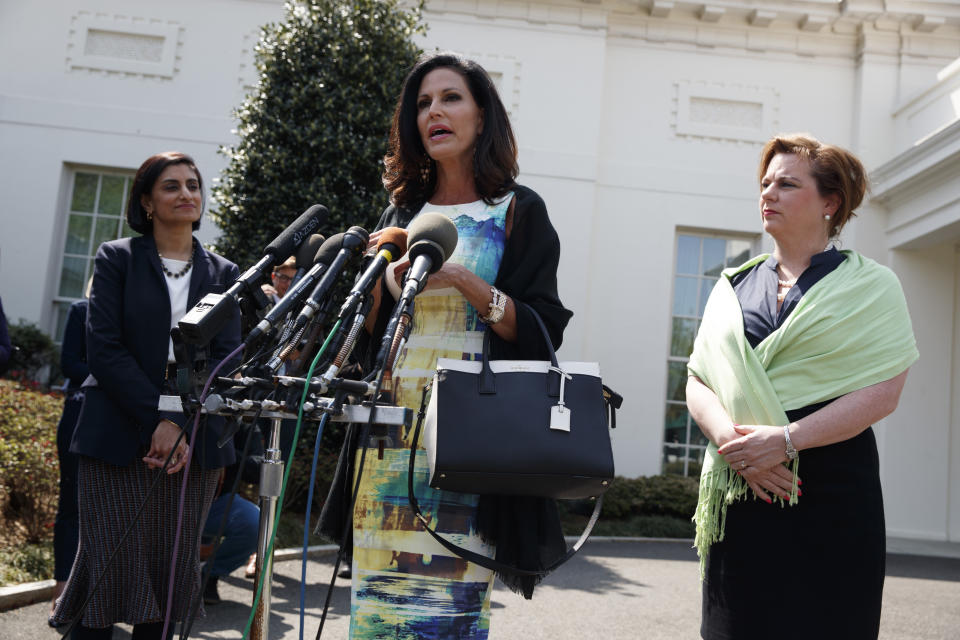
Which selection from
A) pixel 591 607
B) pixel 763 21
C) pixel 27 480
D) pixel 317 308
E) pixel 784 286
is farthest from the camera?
pixel 763 21

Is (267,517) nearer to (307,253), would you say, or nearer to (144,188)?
(307,253)

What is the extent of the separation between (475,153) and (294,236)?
669mm

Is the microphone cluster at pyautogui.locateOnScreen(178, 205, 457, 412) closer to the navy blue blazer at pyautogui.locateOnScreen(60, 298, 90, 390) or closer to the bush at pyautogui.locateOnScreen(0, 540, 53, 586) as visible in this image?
the navy blue blazer at pyautogui.locateOnScreen(60, 298, 90, 390)

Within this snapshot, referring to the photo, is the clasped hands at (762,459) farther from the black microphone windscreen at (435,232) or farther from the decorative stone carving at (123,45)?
the decorative stone carving at (123,45)

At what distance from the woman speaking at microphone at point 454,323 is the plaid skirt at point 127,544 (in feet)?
3.80

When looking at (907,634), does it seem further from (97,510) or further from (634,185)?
(634,185)

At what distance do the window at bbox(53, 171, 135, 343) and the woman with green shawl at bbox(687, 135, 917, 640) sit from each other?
11024 millimetres

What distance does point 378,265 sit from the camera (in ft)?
5.51

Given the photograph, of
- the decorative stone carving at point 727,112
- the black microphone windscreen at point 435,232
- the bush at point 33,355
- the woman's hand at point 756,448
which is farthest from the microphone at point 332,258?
the decorative stone carving at point 727,112

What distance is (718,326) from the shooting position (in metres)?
2.77

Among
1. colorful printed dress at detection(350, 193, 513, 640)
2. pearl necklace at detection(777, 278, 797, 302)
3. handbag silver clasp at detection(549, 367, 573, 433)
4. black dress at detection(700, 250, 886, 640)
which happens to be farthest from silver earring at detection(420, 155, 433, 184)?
black dress at detection(700, 250, 886, 640)

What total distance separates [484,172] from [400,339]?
0.88 meters

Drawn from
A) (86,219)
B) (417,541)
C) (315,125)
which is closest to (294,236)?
(417,541)

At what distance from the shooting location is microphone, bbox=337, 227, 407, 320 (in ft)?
5.25
